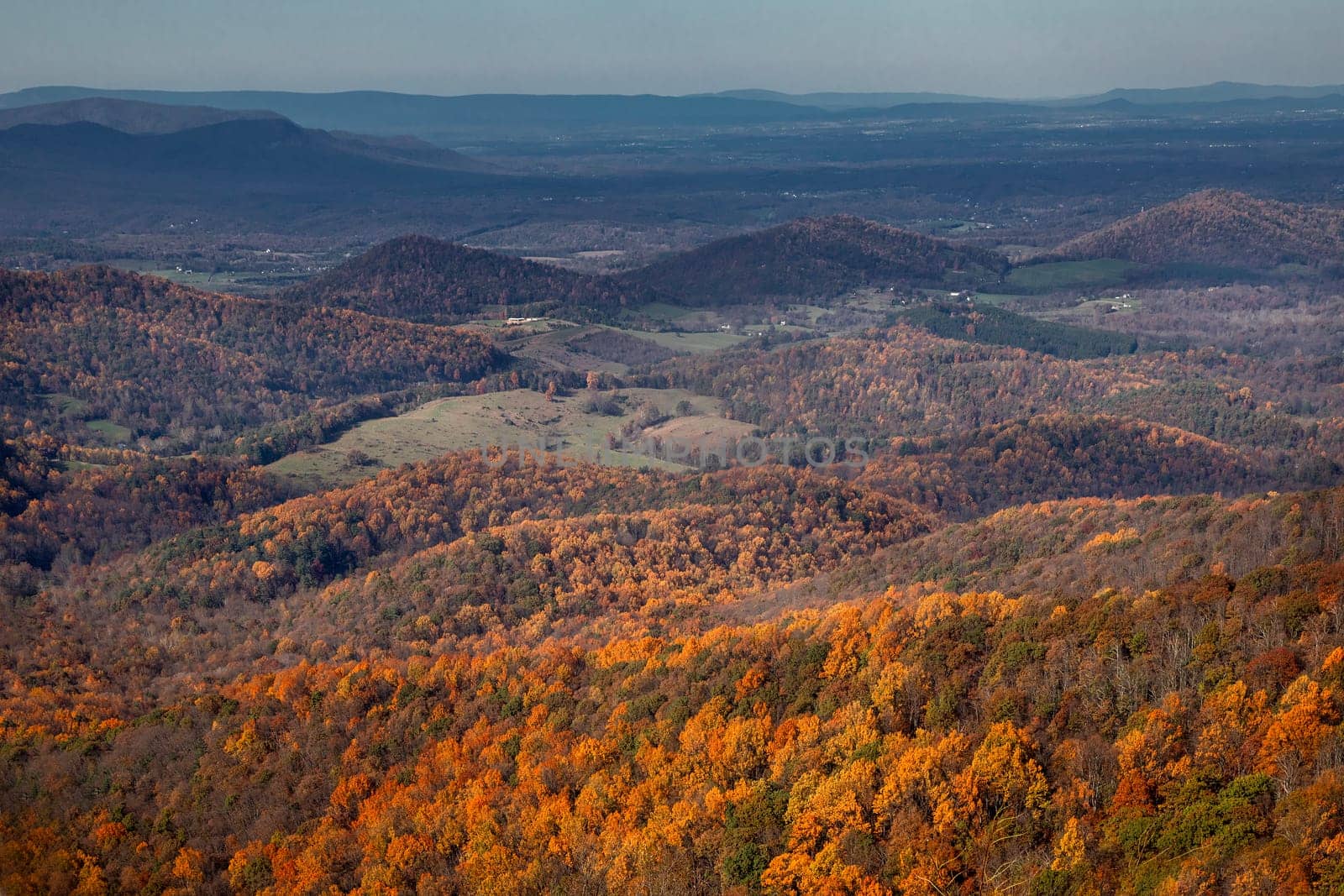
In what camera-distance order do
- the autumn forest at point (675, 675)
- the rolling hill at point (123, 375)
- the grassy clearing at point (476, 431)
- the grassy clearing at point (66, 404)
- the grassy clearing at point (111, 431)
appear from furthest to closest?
the rolling hill at point (123, 375) < the grassy clearing at point (66, 404) < the grassy clearing at point (111, 431) < the grassy clearing at point (476, 431) < the autumn forest at point (675, 675)

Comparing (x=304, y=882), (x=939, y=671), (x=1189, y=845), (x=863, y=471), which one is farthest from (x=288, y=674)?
(x=863, y=471)

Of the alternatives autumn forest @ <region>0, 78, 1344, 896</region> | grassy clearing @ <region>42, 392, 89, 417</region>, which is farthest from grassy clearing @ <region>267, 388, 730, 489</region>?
grassy clearing @ <region>42, 392, 89, 417</region>

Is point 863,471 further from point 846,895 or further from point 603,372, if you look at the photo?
point 846,895

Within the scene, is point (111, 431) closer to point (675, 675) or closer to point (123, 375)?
point (123, 375)

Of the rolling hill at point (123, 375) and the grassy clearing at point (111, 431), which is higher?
the rolling hill at point (123, 375)

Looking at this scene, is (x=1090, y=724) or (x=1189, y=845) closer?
(x=1189, y=845)

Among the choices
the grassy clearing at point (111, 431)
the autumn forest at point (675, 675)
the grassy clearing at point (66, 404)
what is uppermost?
the autumn forest at point (675, 675)

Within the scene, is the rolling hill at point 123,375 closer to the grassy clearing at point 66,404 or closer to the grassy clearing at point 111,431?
the grassy clearing at point 66,404

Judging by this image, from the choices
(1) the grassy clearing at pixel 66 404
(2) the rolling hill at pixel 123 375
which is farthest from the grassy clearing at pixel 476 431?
(1) the grassy clearing at pixel 66 404
